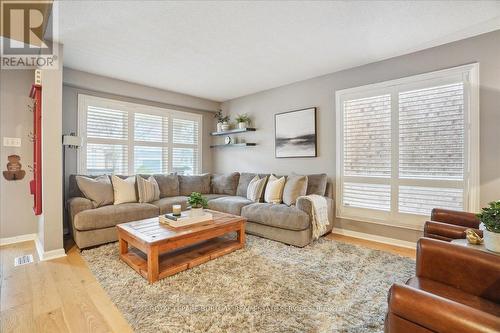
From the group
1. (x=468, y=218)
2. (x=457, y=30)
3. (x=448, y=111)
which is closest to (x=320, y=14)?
(x=457, y=30)

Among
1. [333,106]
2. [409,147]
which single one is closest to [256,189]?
[333,106]

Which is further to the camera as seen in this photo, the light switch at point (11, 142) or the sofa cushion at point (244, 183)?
the sofa cushion at point (244, 183)

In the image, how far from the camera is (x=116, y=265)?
101 inches

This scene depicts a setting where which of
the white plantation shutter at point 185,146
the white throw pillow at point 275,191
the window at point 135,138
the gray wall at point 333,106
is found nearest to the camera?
the gray wall at point 333,106

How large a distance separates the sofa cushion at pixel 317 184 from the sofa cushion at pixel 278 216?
0.63 m

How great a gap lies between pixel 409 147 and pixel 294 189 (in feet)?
5.27

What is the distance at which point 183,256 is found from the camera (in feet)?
8.83

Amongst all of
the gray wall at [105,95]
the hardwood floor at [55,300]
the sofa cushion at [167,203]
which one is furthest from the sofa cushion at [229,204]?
the gray wall at [105,95]

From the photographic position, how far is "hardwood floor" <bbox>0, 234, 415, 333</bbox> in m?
1.67

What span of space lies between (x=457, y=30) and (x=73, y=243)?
5365mm

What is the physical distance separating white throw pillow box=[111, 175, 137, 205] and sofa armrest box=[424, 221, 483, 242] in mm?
3743

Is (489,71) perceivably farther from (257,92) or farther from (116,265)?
(116,265)

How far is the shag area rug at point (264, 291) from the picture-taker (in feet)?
5.49

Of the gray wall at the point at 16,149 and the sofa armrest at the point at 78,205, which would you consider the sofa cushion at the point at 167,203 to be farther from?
the gray wall at the point at 16,149
